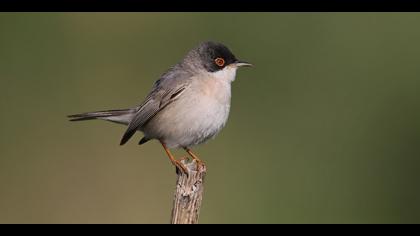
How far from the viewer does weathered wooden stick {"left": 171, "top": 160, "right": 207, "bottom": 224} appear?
493 centimetres

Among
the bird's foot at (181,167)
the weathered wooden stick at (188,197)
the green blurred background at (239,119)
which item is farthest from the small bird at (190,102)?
the green blurred background at (239,119)

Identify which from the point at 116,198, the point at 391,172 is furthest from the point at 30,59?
the point at 391,172

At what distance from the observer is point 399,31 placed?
34.9 feet

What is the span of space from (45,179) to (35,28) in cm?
273

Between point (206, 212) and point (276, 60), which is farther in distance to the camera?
point (276, 60)

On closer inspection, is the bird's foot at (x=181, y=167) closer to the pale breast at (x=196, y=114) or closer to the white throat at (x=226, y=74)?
the pale breast at (x=196, y=114)

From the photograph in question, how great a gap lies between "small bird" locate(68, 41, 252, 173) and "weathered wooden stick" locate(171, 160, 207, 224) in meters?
0.87

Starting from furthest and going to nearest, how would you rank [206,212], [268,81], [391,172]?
[268,81] → [391,172] → [206,212]

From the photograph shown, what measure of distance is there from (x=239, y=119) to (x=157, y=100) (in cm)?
298

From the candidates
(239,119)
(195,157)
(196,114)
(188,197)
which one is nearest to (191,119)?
(196,114)

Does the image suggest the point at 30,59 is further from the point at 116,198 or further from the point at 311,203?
the point at 311,203

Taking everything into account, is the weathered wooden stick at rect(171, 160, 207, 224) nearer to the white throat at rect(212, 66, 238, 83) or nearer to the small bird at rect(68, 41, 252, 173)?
the small bird at rect(68, 41, 252, 173)

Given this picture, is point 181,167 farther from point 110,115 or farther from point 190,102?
point 110,115

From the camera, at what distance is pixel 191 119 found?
6.46 meters
